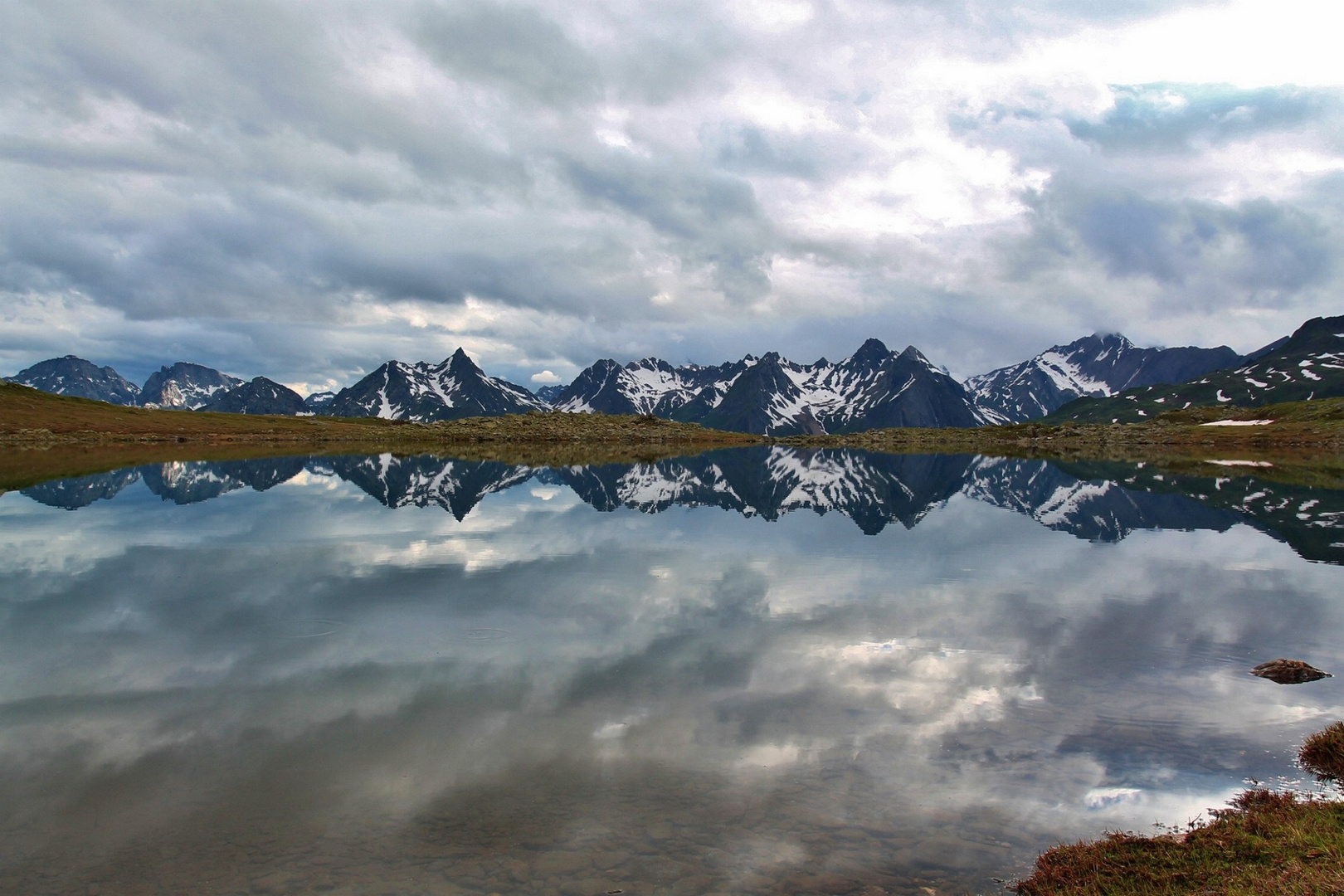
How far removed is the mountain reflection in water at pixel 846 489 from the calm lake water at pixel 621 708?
12305 mm

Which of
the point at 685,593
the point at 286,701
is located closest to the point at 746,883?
the point at 286,701

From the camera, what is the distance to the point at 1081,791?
11.6m

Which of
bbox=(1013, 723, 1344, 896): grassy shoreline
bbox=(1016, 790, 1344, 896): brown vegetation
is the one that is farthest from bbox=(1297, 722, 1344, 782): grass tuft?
bbox=(1016, 790, 1344, 896): brown vegetation

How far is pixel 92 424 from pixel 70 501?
165 m

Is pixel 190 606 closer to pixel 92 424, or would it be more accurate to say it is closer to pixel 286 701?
pixel 286 701

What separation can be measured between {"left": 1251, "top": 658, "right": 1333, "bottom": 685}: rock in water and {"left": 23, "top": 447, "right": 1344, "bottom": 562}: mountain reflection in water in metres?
21.5

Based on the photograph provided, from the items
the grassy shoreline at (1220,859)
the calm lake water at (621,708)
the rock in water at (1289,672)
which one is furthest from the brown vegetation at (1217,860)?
the rock in water at (1289,672)

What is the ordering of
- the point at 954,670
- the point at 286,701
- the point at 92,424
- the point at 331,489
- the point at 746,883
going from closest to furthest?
1. the point at 746,883
2. the point at 286,701
3. the point at 954,670
4. the point at 331,489
5. the point at 92,424

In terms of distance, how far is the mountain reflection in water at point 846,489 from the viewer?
→ 156 feet

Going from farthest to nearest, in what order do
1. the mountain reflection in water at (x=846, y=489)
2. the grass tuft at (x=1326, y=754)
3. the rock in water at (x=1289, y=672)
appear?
the mountain reflection in water at (x=846, y=489), the rock in water at (x=1289, y=672), the grass tuft at (x=1326, y=754)

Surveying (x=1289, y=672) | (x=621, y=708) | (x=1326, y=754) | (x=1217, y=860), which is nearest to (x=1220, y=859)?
(x=1217, y=860)

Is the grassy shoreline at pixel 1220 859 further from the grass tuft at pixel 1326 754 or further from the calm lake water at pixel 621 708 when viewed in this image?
the grass tuft at pixel 1326 754

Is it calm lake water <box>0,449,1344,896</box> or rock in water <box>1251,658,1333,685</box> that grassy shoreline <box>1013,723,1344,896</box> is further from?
rock in water <box>1251,658,1333,685</box>

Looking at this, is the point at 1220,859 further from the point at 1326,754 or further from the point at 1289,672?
the point at 1289,672
